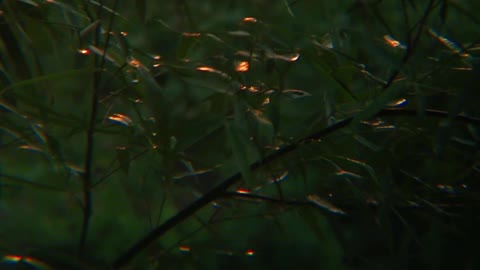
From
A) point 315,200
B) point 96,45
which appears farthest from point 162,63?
point 315,200

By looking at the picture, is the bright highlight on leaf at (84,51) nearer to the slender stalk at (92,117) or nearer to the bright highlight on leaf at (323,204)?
the slender stalk at (92,117)

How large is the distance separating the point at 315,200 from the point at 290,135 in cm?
9

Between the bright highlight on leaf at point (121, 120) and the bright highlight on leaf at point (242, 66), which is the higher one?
the bright highlight on leaf at point (121, 120)

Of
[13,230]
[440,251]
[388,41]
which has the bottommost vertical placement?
[440,251]

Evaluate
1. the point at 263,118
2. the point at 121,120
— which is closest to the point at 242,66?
the point at 263,118

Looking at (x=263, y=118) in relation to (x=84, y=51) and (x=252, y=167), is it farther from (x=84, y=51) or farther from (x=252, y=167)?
(x=84, y=51)

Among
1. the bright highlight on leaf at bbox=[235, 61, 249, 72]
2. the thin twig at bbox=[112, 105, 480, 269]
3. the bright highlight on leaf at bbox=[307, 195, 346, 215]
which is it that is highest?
the bright highlight on leaf at bbox=[235, 61, 249, 72]

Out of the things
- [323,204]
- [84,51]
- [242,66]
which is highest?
[84,51]

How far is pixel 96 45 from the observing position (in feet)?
2.95

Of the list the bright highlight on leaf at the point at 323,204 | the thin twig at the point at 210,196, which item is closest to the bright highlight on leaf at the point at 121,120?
the thin twig at the point at 210,196

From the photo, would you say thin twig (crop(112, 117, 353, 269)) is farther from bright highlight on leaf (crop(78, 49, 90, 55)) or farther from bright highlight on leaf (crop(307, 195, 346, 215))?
bright highlight on leaf (crop(78, 49, 90, 55))

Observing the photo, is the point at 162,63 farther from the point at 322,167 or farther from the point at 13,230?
the point at 13,230

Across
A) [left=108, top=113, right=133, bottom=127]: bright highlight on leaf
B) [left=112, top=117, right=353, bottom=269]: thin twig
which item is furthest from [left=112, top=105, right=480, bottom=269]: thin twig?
[left=108, top=113, right=133, bottom=127]: bright highlight on leaf

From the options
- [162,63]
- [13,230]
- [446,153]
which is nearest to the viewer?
[162,63]
